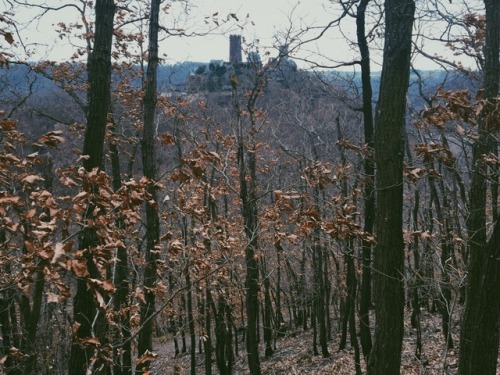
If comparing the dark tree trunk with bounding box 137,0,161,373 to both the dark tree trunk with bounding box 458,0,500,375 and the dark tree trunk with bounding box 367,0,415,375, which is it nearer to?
the dark tree trunk with bounding box 367,0,415,375

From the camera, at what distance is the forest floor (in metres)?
12.3

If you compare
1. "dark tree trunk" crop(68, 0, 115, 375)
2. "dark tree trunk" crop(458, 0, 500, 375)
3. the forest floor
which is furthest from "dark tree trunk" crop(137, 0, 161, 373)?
"dark tree trunk" crop(458, 0, 500, 375)

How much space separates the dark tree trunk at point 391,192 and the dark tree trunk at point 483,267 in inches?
31.8

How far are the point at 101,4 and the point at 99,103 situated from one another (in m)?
1.11

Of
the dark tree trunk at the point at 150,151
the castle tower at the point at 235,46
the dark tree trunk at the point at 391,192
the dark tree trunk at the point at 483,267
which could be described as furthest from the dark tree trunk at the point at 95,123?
the castle tower at the point at 235,46

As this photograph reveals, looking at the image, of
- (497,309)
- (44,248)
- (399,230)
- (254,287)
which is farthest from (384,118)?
(254,287)

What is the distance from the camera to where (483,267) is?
209 inches

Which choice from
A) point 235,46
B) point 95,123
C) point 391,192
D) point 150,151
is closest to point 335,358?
point 150,151

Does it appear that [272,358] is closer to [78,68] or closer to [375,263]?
[78,68]

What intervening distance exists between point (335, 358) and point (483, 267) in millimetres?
12360

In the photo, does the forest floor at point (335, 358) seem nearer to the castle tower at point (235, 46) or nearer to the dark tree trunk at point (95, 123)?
the dark tree trunk at point (95, 123)

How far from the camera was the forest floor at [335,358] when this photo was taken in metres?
12.3

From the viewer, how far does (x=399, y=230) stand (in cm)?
482

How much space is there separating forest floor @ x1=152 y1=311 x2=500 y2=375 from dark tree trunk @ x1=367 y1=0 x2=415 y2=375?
4.00 meters
